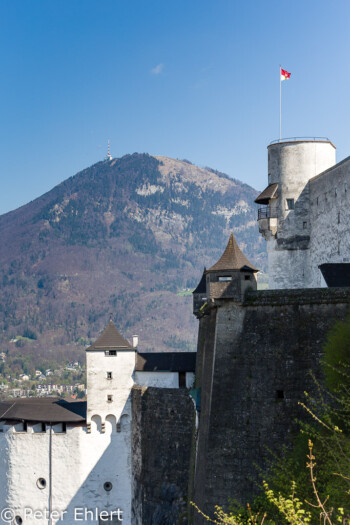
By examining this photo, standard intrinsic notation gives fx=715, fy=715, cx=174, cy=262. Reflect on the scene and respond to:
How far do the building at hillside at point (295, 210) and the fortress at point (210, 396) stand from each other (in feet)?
0.24

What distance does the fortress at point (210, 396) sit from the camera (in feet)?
113

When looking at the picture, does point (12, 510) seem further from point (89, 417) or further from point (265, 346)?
point (265, 346)

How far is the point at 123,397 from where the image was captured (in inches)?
2030

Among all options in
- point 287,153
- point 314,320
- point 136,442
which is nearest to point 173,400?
point 136,442

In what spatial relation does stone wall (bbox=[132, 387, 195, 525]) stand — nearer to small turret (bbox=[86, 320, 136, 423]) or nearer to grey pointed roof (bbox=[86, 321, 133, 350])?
small turret (bbox=[86, 320, 136, 423])

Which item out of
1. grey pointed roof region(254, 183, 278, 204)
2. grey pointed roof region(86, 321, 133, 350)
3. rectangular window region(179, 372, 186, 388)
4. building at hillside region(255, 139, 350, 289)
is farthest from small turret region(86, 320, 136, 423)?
grey pointed roof region(254, 183, 278, 204)

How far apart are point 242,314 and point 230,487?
8.45m

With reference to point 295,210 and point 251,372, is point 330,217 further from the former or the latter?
point 251,372

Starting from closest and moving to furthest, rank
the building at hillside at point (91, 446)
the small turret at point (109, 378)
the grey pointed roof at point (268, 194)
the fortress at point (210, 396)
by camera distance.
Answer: the fortress at point (210, 396), the grey pointed roof at point (268, 194), the building at hillside at point (91, 446), the small turret at point (109, 378)

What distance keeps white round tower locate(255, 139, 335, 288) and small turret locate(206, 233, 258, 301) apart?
994cm

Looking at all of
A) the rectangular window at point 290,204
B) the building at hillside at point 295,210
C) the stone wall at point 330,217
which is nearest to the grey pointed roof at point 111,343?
the building at hillside at point 295,210

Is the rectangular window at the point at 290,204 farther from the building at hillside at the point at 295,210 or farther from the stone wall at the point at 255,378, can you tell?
the stone wall at the point at 255,378

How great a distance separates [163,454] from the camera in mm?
45531

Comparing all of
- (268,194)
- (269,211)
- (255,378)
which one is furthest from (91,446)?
(268,194)
